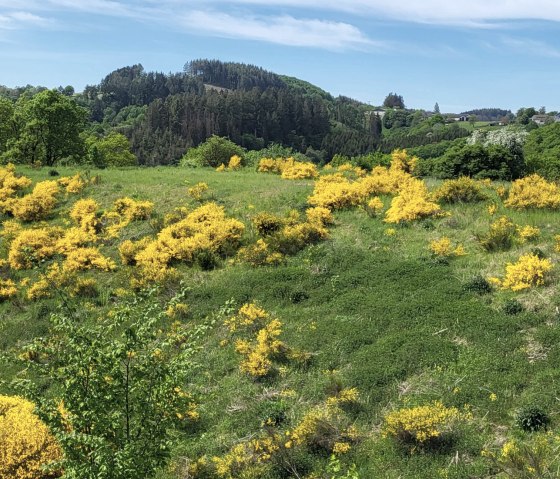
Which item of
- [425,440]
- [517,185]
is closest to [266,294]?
[425,440]

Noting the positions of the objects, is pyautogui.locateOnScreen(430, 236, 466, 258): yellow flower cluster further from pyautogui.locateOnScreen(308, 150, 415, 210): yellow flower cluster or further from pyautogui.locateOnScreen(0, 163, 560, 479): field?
pyautogui.locateOnScreen(308, 150, 415, 210): yellow flower cluster

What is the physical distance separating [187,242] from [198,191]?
262 inches

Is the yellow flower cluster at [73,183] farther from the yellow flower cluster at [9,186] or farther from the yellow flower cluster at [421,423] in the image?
the yellow flower cluster at [421,423]

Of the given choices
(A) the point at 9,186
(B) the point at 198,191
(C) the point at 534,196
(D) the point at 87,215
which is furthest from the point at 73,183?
(C) the point at 534,196

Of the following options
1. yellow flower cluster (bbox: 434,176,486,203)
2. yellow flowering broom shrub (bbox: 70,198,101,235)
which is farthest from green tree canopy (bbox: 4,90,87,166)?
yellow flower cluster (bbox: 434,176,486,203)

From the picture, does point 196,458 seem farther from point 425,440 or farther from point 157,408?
point 425,440

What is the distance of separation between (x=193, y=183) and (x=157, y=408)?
2315cm

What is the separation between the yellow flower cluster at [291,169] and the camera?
104ft

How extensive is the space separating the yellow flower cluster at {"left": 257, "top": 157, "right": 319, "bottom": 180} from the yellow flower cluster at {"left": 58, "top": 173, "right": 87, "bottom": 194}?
13.3 m

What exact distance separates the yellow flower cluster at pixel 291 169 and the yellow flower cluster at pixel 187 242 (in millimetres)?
10413

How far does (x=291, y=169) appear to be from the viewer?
107ft

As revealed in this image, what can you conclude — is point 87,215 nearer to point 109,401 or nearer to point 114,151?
point 109,401

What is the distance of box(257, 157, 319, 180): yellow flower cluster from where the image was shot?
1253 inches

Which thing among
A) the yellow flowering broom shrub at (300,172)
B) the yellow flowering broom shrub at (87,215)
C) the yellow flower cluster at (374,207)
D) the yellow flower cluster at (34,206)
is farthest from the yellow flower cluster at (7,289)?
the yellow flowering broom shrub at (300,172)
